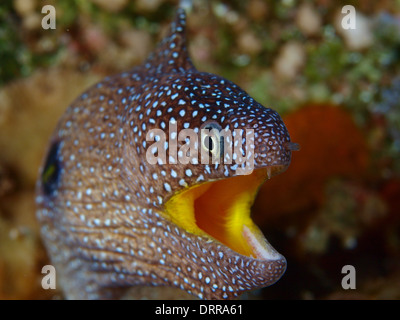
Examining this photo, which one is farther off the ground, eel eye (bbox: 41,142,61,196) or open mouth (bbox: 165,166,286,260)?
eel eye (bbox: 41,142,61,196)

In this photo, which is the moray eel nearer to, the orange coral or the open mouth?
the open mouth

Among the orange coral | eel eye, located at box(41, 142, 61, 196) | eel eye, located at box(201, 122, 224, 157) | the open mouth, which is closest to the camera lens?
eel eye, located at box(201, 122, 224, 157)

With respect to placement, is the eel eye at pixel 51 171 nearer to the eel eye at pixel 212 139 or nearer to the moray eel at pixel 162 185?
the moray eel at pixel 162 185

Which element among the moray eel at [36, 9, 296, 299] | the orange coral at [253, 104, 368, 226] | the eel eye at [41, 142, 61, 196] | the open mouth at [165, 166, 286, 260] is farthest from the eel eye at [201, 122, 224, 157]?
the orange coral at [253, 104, 368, 226]

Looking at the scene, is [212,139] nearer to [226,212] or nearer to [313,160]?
[226,212]

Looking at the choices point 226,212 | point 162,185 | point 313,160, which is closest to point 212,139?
point 162,185

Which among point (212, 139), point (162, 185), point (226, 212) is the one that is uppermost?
point (212, 139)

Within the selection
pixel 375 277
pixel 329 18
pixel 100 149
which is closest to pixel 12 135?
pixel 100 149
